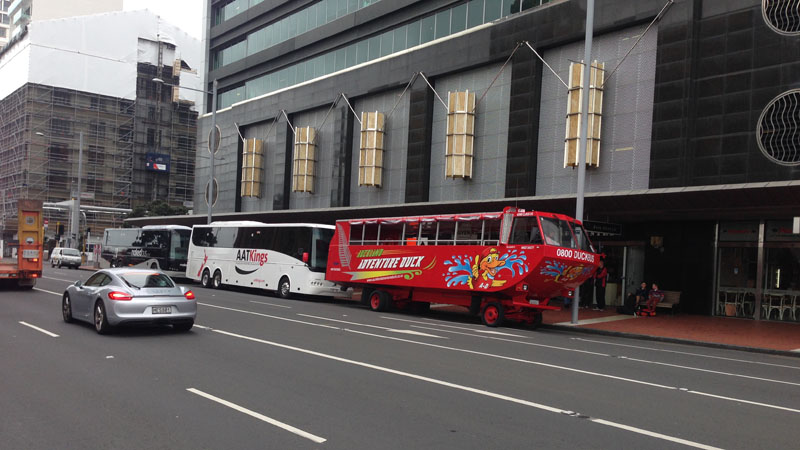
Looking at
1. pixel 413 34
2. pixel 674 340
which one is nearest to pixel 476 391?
pixel 674 340

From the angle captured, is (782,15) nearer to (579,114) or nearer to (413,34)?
(579,114)

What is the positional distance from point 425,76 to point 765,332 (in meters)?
18.8

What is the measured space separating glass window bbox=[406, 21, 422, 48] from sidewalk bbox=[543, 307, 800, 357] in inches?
675

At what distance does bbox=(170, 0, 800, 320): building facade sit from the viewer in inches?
763

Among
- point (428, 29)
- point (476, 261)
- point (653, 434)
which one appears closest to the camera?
point (653, 434)

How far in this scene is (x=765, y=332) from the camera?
18453mm

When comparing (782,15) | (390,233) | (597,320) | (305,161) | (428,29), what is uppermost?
(428,29)

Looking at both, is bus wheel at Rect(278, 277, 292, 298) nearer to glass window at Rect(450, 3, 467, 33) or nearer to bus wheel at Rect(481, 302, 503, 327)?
bus wheel at Rect(481, 302, 503, 327)

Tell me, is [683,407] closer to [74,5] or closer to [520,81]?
[520,81]

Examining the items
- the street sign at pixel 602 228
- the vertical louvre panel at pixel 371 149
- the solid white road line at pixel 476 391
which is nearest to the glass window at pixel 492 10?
the vertical louvre panel at pixel 371 149

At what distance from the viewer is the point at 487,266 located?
19.0m

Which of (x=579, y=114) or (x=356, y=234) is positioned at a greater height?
(x=579, y=114)

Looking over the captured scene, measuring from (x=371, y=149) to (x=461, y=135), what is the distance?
651 cm

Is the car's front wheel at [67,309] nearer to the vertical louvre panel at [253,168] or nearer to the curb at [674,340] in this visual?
the curb at [674,340]
